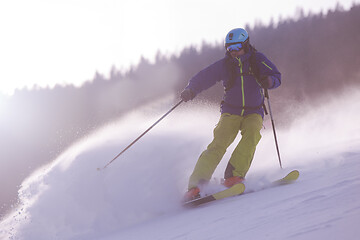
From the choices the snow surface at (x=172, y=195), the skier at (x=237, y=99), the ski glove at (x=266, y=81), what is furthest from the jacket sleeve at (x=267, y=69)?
the snow surface at (x=172, y=195)

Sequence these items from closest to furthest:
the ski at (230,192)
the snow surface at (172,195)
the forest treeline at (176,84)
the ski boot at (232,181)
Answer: the snow surface at (172,195)
the ski at (230,192)
the ski boot at (232,181)
the forest treeline at (176,84)

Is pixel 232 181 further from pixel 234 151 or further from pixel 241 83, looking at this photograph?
pixel 241 83

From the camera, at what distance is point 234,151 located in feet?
17.0

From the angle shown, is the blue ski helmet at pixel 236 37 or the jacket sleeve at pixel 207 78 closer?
the blue ski helmet at pixel 236 37

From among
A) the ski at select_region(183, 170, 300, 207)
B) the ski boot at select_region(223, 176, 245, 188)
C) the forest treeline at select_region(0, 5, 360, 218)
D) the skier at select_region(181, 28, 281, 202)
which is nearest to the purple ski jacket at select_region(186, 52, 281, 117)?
the skier at select_region(181, 28, 281, 202)

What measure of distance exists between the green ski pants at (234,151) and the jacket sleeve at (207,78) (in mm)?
493

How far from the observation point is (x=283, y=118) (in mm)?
33500

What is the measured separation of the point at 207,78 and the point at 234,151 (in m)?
1.06

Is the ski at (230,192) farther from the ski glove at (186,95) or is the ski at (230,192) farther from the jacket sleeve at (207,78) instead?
the jacket sleeve at (207,78)

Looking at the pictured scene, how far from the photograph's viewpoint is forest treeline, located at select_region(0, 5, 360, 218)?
1654 inches

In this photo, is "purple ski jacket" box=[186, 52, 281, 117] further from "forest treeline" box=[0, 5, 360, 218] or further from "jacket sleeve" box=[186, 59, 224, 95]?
"forest treeline" box=[0, 5, 360, 218]

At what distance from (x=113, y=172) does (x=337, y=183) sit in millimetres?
3297

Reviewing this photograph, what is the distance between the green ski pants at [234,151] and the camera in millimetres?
5016

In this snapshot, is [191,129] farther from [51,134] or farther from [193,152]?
[51,134]
